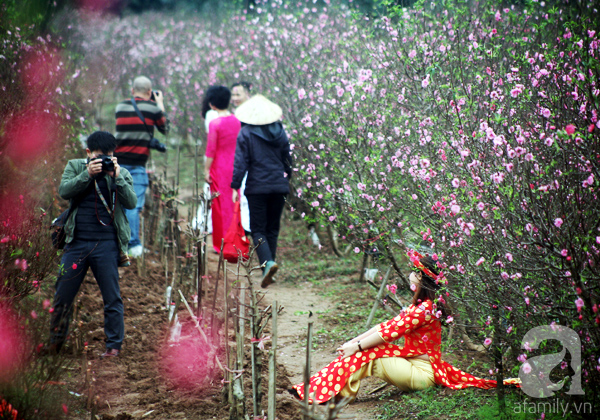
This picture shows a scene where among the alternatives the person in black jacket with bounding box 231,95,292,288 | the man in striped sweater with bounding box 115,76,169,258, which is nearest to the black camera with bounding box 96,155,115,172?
the person in black jacket with bounding box 231,95,292,288

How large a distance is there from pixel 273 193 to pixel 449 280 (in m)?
2.89

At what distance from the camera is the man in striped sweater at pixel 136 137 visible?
6.05 meters

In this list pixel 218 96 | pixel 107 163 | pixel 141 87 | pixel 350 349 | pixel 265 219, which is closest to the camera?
pixel 350 349

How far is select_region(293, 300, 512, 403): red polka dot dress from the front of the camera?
3547 millimetres

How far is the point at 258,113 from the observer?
19.2 feet

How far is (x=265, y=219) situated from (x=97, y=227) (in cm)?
223

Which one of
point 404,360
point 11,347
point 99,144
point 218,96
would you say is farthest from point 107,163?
point 218,96

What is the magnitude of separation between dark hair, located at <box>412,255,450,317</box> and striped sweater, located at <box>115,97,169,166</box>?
12.1ft

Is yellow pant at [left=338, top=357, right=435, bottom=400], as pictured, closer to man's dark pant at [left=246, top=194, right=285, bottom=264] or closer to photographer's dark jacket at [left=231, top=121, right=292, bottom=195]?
man's dark pant at [left=246, top=194, right=285, bottom=264]

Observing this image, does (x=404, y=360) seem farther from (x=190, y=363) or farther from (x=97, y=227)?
(x=97, y=227)

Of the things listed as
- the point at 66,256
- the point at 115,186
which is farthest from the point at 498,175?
the point at 66,256

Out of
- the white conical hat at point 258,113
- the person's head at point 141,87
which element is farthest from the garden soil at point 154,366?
the person's head at point 141,87

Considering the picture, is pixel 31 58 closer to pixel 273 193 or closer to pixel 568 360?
pixel 273 193

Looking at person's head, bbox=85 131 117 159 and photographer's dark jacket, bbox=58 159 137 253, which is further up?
person's head, bbox=85 131 117 159
